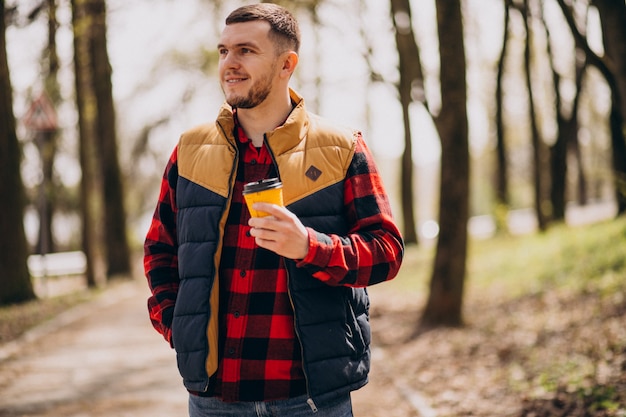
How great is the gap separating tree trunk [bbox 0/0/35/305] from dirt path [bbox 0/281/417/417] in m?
1.96

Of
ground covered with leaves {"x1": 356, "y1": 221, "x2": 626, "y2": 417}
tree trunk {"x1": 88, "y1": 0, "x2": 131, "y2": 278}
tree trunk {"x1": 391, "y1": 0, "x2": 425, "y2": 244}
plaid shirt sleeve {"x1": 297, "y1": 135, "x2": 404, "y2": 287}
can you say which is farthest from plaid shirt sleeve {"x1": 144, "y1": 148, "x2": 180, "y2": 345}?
tree trunk {"x1": 88, "y1": 0, "x2": 131, "y2": 278}

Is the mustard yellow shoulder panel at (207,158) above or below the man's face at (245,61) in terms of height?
below

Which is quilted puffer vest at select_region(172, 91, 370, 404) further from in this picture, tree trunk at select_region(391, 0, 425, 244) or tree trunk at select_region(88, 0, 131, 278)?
tree trunk at select_region(88, 0, 131, 278)

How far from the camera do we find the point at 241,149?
2.72m

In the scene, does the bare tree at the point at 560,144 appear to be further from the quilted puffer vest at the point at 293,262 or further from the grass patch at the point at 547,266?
the quilted puffer vest at the point at 293,262

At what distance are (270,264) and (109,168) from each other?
16737mm

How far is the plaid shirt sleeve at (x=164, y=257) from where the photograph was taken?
2.70 meters

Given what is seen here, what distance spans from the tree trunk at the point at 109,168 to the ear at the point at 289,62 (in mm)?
15927

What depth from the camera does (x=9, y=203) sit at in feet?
39.8

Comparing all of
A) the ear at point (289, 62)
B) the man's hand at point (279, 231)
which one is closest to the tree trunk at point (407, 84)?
the ear at point (289, 62)

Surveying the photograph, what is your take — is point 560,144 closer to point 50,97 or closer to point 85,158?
point 85,158

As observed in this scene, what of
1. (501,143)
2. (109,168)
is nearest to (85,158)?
(109,168)

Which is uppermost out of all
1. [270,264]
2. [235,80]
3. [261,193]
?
[235,80]

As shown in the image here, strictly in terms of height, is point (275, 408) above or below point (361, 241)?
below
